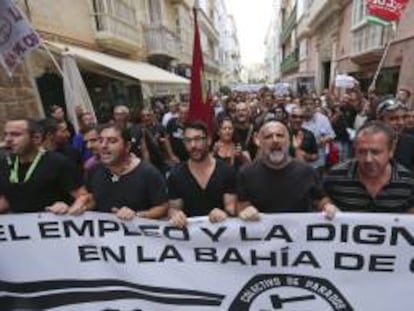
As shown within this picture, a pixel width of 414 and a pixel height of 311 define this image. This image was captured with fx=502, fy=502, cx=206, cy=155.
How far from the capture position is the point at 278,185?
3146 millimetres

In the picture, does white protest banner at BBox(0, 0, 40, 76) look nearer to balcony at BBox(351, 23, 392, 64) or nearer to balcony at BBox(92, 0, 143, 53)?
balcony at BBox(92, 0, 143, 53)

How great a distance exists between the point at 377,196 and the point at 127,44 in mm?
14523

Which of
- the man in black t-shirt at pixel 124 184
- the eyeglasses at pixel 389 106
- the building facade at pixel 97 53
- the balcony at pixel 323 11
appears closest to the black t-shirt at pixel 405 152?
the eyeglasses at pixel 389 106

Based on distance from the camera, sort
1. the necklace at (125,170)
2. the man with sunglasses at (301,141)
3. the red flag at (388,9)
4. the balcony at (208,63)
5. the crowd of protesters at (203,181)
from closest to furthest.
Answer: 1. the crowd of protesters at (203,181)
2. the necklace at (125,170)
3. the man with sunglasses at (301,141)
4. the red flag at (388,9)
5. the balcony at (208,63)

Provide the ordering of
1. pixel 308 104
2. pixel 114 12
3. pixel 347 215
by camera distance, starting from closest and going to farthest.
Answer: pixel 347 215, pixel 308 104, pixel 114 12

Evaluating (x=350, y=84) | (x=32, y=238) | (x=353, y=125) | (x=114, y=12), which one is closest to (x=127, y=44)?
(x=114, y=12)

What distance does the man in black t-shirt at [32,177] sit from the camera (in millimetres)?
3436

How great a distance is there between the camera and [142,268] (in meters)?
3.15

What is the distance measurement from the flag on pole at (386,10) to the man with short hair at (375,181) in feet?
23.9

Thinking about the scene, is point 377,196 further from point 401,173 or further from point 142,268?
point 142,268

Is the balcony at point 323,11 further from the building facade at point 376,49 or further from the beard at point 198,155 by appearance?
the beard at point 198,155

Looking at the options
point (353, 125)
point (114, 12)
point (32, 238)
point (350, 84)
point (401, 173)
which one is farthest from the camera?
point (114, 12)

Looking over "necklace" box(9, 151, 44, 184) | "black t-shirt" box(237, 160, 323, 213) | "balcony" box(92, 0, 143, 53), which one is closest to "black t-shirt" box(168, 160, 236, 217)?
"black t-shirt" box(237, 160, 323, 213)

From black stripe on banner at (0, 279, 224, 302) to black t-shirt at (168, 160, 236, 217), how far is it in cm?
56
